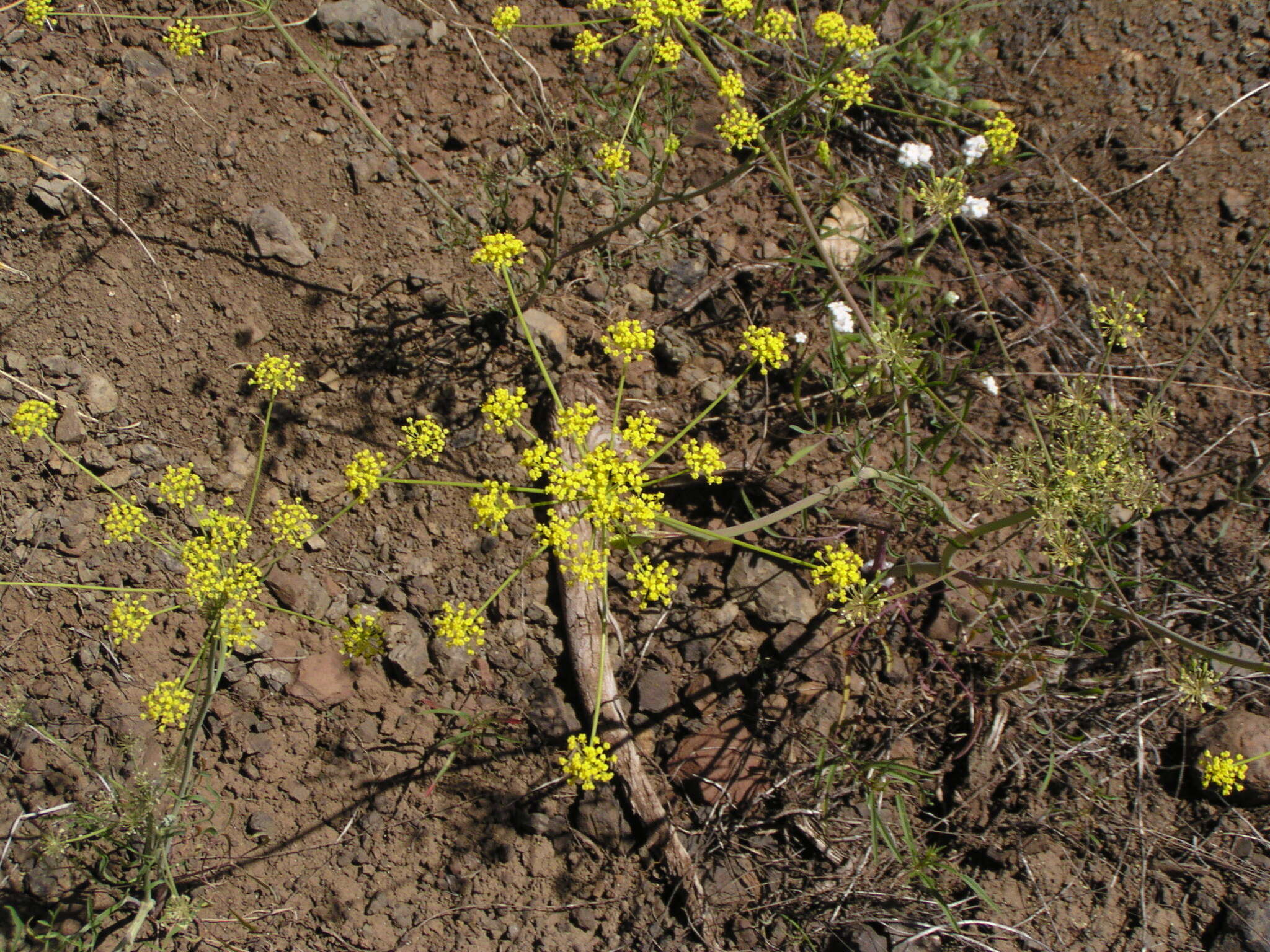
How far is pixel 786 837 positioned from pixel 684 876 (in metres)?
0.55

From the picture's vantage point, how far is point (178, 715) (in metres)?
3.26

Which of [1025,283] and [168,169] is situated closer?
[168,169]

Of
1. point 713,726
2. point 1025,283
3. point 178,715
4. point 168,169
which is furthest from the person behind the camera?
point 1025,283

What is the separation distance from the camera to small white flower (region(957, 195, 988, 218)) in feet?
15.3

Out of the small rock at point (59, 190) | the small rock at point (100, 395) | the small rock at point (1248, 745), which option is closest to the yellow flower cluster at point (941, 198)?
the small rock at point (1248, 745)

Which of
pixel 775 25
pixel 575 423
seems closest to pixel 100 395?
pixel 575 423

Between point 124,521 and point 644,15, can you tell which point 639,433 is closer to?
point 644,15

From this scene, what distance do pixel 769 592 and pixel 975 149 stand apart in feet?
10.1

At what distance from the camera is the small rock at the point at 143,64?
4.49m

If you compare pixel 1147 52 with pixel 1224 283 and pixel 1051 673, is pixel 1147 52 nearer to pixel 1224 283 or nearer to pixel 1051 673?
pixel 1224 283

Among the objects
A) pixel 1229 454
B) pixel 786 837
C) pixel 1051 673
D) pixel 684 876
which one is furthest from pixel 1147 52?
pixel 684 876

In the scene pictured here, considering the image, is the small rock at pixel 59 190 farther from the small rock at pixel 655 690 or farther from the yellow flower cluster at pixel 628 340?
the small rock at pixel 655 690

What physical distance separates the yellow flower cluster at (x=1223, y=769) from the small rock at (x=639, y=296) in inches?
142

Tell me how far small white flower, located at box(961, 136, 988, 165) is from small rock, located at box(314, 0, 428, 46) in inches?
137
